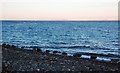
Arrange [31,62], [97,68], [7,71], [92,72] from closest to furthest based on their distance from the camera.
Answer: [7,71] → [92,72] → [97,68] → [31,62]

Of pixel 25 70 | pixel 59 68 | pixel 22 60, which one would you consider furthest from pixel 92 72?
pixel 22 60

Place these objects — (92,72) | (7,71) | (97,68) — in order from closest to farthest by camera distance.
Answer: (7,71) < (92,72) < (97,68)

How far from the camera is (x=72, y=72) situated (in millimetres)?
19188

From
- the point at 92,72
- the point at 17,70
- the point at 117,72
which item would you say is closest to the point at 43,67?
the point at 17,70

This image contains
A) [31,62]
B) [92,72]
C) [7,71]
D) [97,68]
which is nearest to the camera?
[7,71]

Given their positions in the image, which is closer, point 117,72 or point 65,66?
point 117,72

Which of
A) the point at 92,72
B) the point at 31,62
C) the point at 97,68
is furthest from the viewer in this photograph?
the point at 31,62

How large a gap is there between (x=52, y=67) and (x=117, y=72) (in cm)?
440

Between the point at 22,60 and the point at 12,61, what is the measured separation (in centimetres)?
95

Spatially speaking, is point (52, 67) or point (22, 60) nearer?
point (52, 67)

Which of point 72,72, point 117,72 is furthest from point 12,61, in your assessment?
point 117,72

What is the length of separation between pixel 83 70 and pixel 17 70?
4.37 m

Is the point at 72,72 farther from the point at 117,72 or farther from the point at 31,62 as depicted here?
the point at 31,62

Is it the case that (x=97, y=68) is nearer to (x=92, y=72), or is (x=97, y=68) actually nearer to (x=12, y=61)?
(x=92, y=72)
